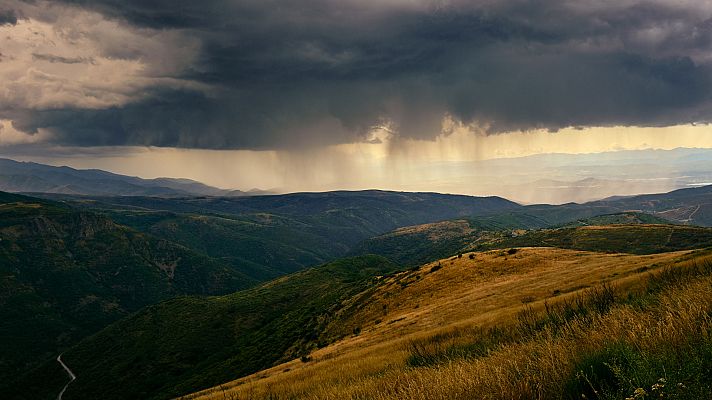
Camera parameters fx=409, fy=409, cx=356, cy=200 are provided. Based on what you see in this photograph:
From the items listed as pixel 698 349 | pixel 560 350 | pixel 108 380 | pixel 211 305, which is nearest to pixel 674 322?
pixel 698 349

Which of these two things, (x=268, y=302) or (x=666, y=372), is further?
(x=268, y=302)

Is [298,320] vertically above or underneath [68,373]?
above

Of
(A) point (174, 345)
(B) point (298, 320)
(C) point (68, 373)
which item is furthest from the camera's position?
(C) point (68, 373)

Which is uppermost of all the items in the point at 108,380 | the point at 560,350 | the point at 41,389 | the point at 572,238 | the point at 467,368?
the point at 560,350

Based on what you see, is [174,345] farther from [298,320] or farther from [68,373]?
[298,320]

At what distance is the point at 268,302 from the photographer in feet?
607

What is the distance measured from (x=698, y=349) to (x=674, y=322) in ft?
4.14

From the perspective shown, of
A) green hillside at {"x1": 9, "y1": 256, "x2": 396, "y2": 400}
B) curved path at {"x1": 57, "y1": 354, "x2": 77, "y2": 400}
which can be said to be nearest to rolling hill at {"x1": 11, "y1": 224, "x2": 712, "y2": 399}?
green hillside at {"x1": 9, "y1": 256, "x2": 396, "y2": 400}

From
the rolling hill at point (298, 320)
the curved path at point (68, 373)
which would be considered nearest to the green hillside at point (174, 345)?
the rolling hill at point (298, 320)

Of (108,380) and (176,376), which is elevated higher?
(176,376)

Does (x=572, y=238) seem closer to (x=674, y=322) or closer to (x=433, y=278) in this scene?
(x=433, y=278)

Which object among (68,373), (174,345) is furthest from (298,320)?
(68,373)

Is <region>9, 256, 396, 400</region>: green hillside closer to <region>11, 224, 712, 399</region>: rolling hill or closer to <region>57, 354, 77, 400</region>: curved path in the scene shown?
<region>11, 224, 712, 399</region>: rolling hill

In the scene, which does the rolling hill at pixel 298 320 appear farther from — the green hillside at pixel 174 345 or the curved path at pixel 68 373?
the curved path at pixel 68 373
